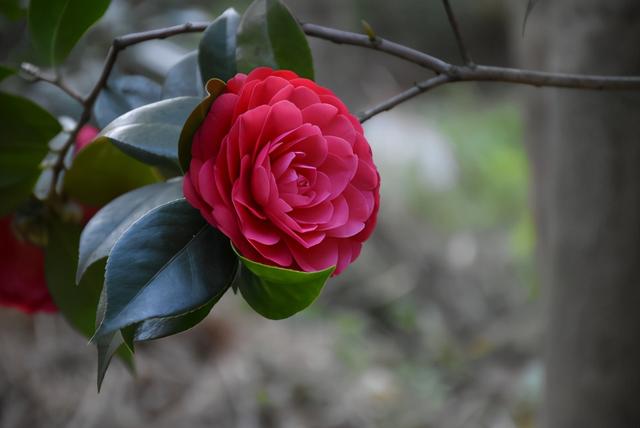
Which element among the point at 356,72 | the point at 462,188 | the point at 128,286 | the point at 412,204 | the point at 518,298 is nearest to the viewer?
the point at 128,286

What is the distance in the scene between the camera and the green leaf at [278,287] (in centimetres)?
37

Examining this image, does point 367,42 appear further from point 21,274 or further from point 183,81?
point 21,274

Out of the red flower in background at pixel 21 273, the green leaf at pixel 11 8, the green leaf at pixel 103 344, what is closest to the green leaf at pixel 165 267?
the green leaf at pixel 103 344

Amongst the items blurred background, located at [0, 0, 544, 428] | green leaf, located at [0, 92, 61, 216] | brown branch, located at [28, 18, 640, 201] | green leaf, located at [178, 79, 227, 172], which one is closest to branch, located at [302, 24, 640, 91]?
brown branch, located at [28, 18, 640, 201]

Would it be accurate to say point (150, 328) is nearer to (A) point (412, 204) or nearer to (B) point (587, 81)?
(B) point (587, 81)

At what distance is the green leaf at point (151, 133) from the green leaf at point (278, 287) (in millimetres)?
84

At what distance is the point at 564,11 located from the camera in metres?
1.01

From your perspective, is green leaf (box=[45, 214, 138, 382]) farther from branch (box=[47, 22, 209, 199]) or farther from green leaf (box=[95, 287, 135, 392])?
green leaf (box=[95, 287, 135, 392])

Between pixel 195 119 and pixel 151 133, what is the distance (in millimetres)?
44

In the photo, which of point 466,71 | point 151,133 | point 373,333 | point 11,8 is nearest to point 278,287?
point 151,133

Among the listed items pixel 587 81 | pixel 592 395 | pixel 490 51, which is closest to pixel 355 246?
pixel 587 81

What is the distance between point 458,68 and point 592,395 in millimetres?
631

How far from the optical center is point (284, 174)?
396 millimetres

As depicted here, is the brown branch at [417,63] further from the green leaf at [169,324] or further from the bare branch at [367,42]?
the green leaf at [169,324]
